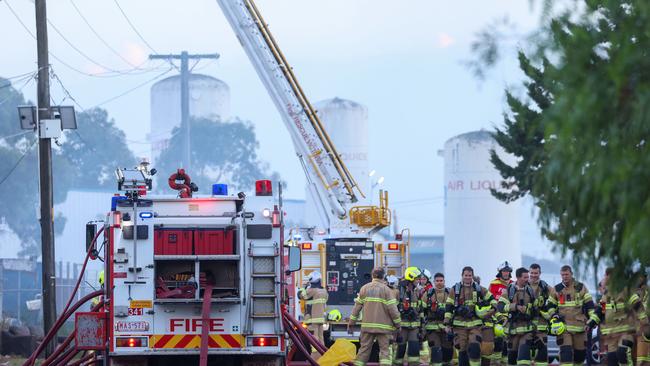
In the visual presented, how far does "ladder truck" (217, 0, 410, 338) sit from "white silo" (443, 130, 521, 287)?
89.4 feet

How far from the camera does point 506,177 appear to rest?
38594 millimetres

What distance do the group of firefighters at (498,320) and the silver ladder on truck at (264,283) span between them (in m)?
3.76

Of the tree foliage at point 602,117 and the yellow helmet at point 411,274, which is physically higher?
the tree foliage at point 602,117

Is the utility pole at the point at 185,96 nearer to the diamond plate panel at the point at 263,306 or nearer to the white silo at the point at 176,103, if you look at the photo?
the white silo at the point at 176,103

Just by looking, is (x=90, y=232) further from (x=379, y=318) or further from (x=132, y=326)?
(x=379, y=318)

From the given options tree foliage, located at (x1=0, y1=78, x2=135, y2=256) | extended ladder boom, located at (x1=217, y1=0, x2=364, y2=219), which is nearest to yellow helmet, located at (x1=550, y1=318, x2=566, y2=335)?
extended ladder boom, located at (x1=217, y1=0, x2=364, y2=219)

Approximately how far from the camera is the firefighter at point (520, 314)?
18719 mm

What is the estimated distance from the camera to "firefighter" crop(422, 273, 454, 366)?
795 inches

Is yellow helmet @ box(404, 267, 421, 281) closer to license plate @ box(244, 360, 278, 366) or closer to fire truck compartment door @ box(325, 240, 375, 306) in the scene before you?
fire truck compartment door @ box(325, 240, 375, 306)

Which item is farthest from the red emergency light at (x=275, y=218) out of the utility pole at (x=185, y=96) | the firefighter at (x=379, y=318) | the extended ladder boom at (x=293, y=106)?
the utility pole at (x=185, y=96)

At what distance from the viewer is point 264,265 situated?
15320 millimetres

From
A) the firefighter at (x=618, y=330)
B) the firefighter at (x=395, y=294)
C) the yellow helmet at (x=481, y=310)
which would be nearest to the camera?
the firefighter at (x=618, y=330)

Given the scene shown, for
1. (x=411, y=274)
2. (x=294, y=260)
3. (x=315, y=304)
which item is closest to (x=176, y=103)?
(x=315, y=304)

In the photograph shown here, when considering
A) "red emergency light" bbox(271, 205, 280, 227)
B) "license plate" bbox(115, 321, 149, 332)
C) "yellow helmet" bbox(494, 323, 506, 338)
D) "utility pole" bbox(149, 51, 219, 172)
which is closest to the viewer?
"license plate" bbox(115, 321, 149, 332)
